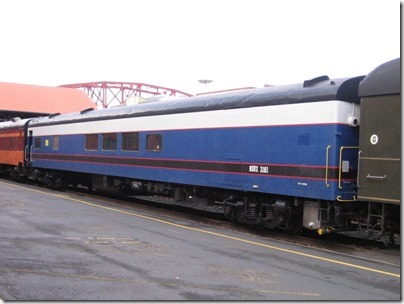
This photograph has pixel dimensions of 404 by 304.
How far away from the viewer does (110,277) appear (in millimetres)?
6238

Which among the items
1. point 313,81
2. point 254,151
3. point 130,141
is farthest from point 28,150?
point 313,81

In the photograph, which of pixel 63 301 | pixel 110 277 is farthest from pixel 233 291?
pixel 63 301

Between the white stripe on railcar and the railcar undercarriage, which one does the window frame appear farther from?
the railcar undercarriage

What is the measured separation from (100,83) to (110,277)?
323 ft

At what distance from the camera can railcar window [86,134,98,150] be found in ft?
58.0

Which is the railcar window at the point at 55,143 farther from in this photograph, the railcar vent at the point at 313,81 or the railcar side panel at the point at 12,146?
the railcar vent at the point at 313,81

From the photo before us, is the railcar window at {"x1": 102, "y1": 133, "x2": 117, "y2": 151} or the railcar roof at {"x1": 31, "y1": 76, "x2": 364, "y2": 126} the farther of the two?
the railcar window at {"x1": 102, "y1": 133, "x2": 117, "y2": 151}

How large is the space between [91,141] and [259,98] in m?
8.71

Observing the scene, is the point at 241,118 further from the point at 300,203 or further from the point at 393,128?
the point at 393,128

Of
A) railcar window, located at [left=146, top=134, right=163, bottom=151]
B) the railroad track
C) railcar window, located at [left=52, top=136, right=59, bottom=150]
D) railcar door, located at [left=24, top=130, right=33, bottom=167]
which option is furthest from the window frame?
railcar door, located at [left=24, top=130, right=33, bottom=167]

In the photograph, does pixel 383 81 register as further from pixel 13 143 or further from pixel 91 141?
pixel 13 143

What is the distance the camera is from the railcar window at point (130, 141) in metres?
15.2

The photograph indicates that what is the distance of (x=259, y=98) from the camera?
11180 millimetres

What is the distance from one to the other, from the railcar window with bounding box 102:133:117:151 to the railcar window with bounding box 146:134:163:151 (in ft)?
7.10
